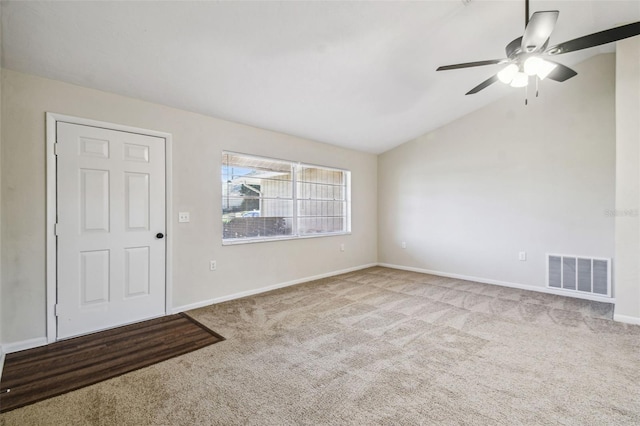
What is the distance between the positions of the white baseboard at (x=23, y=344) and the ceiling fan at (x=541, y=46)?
4.51 meters

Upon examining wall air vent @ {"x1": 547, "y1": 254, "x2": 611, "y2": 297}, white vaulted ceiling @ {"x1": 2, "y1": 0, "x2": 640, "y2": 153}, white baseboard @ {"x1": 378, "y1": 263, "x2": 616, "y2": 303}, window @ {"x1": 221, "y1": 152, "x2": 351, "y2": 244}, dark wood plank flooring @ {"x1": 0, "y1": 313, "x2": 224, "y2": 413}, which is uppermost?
white vaulted ceiling @ {"x1": 2, "y1": 0, "x2": 640, "y2": 153}

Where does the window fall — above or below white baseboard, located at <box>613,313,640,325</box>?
above

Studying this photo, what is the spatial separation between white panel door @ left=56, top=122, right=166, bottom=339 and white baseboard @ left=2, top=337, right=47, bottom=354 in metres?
0.13

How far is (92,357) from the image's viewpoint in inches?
94.6

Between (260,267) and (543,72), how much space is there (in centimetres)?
378

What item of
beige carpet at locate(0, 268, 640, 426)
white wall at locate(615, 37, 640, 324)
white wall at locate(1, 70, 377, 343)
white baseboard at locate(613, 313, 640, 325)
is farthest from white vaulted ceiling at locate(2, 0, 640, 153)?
white baseboard at locate(613, 313, 640, 325)

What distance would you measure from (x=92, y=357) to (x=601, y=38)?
4.53 metres

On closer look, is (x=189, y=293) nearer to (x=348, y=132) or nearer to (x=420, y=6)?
(x=348, y=132)

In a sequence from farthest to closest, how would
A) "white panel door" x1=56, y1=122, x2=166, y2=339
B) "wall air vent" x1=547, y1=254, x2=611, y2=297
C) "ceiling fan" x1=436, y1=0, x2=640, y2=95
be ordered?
1. "wall air vent" x1=547, y1=254, x2=611, y2=297
2. "white panel door" x1=56, y1=122, x2=166, y2=339
3. "ceiling fan" x1=436, y1=0, x2=640, y2=95

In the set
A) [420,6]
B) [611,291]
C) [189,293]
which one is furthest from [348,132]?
[611,291]

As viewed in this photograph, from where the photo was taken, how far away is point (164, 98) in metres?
3.14

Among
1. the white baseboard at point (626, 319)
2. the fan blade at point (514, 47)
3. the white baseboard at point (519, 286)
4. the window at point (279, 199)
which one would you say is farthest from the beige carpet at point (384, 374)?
the fan blade at point (514, 47)

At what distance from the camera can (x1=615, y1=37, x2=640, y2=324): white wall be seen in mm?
3008

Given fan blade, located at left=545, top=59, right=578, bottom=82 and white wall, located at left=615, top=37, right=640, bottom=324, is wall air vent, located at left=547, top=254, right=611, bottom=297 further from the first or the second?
fan blade, located at left=545, top=59, right=578, bottom=82
